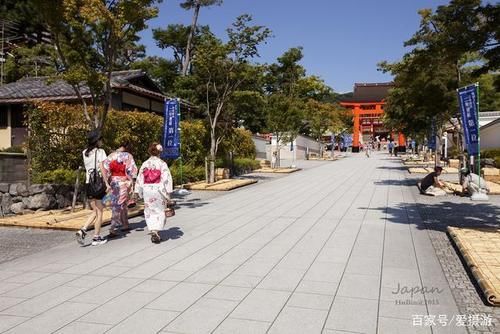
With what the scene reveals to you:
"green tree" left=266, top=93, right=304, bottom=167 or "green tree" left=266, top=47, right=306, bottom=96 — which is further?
"green tree" left=266, top=47, right=306, bottom=96

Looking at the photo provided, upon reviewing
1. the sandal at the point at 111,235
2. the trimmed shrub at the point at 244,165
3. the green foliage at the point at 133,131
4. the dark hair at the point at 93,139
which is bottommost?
the sandal at the point at 111,235

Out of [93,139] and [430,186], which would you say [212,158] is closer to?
[430,186]

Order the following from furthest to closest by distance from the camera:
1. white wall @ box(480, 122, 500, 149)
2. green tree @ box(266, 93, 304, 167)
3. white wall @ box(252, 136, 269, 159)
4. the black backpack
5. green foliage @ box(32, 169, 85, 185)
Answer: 1. white wall @ box(252, 136, 269, 159)
2. green tree @ box(266, 93, 304, 167)
3. white wall @ box(480, 122, 500, 149)
4. green foliage @ box(32, 169, 85, 185)
5. the black backpack

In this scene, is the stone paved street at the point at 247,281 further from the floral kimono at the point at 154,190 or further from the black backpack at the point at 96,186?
the black backpack at the point at 96,186

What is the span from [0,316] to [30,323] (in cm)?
40

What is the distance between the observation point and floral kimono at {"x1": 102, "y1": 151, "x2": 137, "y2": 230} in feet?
25.3

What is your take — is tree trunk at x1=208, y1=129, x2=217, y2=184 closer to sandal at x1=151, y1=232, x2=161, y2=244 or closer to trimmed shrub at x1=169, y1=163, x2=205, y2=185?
trimmed shrub at x1=169, y1=163, x2=205, y2=185

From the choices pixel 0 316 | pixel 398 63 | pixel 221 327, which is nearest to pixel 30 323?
pixel 0 316

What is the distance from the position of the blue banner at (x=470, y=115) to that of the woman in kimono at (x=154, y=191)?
8.40 metres

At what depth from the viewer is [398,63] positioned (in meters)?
20.3

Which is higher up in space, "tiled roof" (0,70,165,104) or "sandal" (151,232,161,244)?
"tiled roof" (0,70,165,104)

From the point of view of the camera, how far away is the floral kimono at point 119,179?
7.72m

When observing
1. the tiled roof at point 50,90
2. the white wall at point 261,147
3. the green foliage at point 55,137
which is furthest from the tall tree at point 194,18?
the green foliage at point 55,137

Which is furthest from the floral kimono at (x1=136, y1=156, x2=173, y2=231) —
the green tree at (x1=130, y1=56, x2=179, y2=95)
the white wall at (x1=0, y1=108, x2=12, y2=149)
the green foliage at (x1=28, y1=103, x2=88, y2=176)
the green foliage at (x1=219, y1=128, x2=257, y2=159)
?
the green tree at (x1=130, y1=56, x2=179, y2=95)
